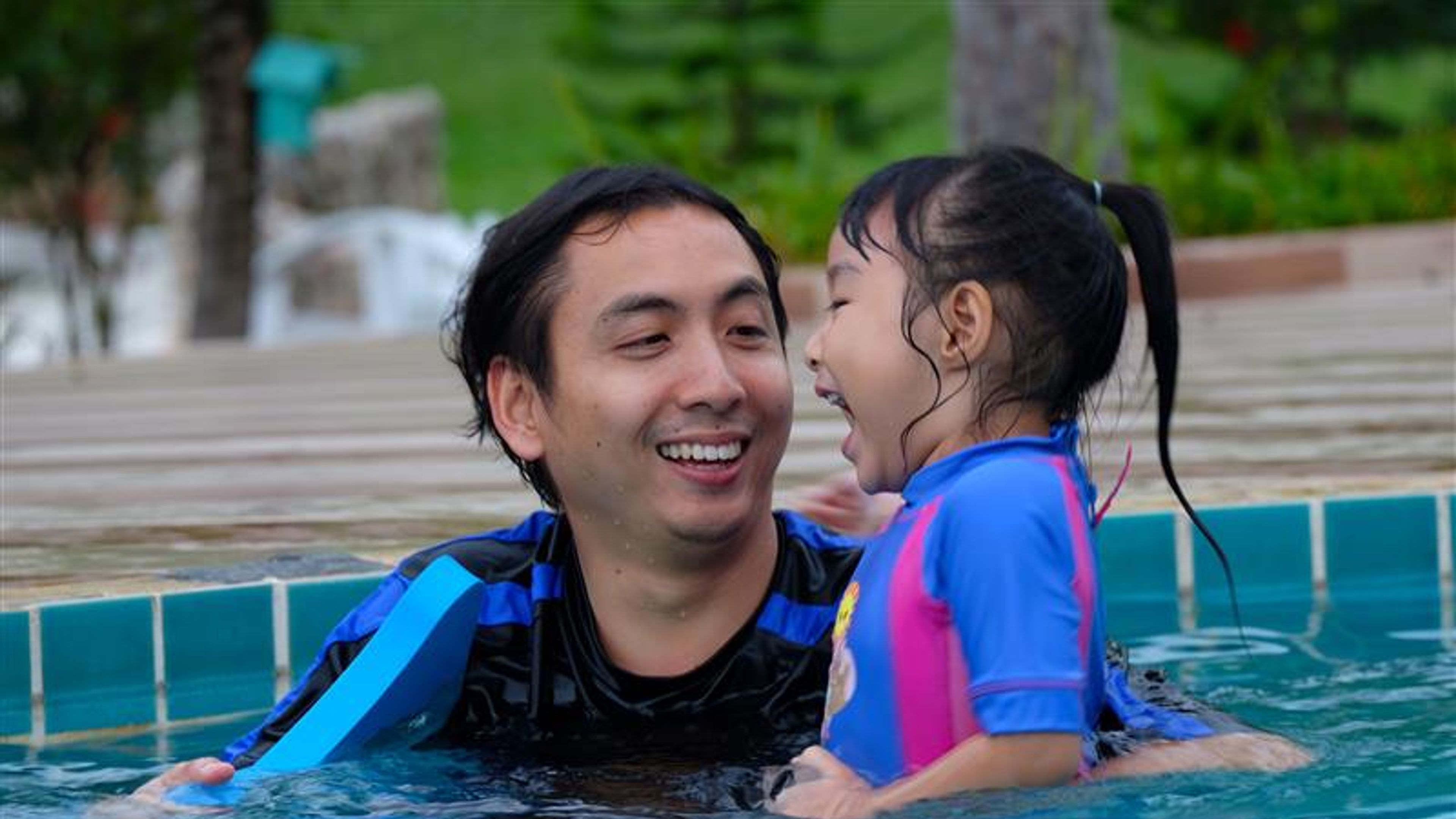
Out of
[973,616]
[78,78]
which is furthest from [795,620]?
[78,78]

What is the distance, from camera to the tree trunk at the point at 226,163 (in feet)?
47.1

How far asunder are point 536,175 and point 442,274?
514 inches

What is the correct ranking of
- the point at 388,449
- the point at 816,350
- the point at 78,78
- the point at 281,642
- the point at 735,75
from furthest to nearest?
1. the point at 735,75
2. the point at 78,78
3. the point at 388,449
4. the point at 281,642
5. the point at 816,350

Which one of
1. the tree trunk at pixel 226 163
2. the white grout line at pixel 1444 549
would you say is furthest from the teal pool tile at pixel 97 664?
the tree trunk at pixel 226 163

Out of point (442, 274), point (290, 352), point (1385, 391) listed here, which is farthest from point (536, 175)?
point (1385, 391)

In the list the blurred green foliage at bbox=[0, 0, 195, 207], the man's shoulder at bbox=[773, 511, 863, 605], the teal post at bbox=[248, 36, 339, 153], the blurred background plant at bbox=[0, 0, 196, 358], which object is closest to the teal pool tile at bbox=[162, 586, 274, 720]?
the man's shoulder at bbox=[773, 511, 863, 605]

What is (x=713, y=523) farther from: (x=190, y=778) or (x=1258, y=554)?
(x=1258, y=554)

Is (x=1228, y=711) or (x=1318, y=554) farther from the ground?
(x=1318, y=554)

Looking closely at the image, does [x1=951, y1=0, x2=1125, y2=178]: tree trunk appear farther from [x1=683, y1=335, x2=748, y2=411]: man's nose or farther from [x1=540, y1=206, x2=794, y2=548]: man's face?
[x1=683, y1=335, x2=748, y2=411]: man's nose

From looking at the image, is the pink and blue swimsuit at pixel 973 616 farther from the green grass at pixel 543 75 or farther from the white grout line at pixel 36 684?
the green grass at pixel 543 75

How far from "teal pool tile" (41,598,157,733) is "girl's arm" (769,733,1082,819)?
1.45 metres

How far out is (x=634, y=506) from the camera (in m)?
3.05

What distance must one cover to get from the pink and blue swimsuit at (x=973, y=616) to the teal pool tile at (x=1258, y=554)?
1687mm

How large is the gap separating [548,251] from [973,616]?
96cm
